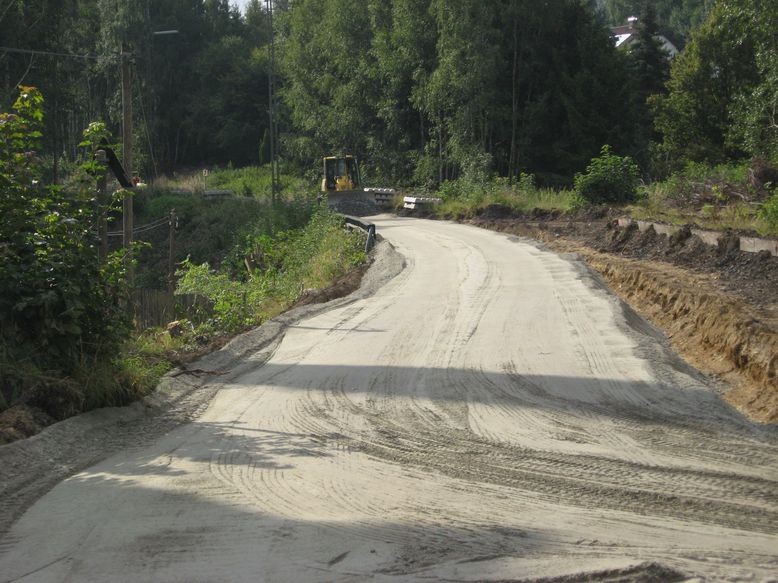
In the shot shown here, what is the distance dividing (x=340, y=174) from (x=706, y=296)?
145 feet

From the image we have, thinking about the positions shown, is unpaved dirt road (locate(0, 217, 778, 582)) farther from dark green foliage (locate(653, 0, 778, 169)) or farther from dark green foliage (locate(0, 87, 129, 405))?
dark green foliage (locate(653, 0, 778, 169))

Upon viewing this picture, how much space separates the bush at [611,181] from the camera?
3253 cm

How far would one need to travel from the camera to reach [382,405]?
30.5 feet

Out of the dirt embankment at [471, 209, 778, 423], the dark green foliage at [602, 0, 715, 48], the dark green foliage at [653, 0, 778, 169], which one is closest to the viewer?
the dirt embankment at [471, 209, 778, 423]

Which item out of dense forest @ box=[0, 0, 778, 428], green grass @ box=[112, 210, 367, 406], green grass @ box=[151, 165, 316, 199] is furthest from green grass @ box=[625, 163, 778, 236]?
green grass @ box=[151, 165, 316, 199]

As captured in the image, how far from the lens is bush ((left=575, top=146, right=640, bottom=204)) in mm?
32531

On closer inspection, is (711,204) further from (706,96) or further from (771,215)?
(706,96)

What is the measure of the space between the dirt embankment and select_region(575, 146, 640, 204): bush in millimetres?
6687

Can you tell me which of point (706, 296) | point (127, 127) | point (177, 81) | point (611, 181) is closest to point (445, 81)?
point (611, 181)

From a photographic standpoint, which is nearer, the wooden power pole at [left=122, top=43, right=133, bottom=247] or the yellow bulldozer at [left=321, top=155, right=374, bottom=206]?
the wooden power pole at [left=122, top=43, right=133, bottom=247]

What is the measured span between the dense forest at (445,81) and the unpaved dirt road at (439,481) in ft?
89.8

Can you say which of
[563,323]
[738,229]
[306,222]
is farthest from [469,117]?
[563,323]

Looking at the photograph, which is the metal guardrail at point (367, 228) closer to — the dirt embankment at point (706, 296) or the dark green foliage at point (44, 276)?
the dirt embankment at point (706, 296)

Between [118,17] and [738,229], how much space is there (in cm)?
6397
